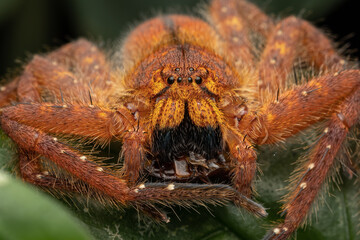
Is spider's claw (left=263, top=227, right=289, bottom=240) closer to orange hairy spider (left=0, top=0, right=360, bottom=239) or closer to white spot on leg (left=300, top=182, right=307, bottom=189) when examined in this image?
orange hairy spider (left=0, top=0, right=360, bottom=239)

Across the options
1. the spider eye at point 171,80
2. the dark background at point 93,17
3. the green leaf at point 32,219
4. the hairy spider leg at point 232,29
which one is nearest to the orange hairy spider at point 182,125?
the spider eye at point 171,80

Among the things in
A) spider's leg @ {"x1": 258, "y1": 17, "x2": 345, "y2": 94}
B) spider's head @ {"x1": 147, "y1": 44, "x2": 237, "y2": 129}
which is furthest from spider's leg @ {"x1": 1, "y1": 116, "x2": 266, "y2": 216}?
spider's leg @ {"x1": 258, "y1": 17, "x2": 345, "y2": 94}

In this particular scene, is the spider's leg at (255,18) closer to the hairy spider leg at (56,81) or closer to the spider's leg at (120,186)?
the hairy spider leg at (56,81)

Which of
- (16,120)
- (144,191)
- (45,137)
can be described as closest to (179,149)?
(144,191)

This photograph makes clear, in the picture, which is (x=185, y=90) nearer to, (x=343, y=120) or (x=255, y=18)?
(x=343, y=120)

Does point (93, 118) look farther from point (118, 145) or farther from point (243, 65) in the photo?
point (243, 65)

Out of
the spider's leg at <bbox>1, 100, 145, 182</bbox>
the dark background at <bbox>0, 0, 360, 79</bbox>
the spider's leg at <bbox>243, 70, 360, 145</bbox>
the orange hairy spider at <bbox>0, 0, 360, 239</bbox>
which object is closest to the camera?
the orange hairy spider at <bbox>0, 0, 360, 239</bbox>

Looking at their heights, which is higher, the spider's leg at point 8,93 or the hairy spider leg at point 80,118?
the spider's leg at point 8,93
